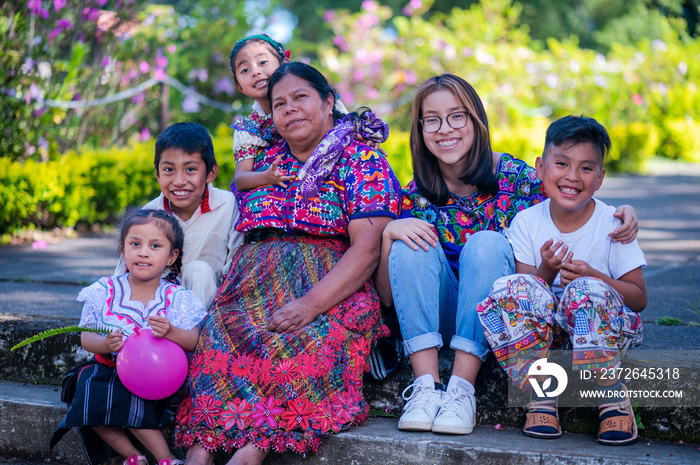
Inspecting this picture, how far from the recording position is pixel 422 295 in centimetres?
253

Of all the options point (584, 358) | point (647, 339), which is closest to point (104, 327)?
point (584, 358)

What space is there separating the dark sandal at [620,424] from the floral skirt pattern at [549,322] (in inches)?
5.3

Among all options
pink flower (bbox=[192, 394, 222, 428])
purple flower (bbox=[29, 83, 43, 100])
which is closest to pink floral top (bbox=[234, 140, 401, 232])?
pink flower (bbox=[192, 394, 222, 428])

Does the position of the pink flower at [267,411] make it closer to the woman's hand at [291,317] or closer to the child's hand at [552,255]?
the woman's hand at [291,317]

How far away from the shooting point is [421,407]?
2.37 meters

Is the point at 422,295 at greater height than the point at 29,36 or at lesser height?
lesser

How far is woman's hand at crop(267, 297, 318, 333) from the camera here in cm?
249

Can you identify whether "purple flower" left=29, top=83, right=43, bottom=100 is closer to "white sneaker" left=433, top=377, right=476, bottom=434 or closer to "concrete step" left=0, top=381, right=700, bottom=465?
"concrete step" left=0, top=381, right=700, bottom=465

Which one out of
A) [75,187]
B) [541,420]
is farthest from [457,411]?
[75,187]

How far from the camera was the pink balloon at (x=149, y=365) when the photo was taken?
2.38 m

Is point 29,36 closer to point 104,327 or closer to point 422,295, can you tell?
point 104,327

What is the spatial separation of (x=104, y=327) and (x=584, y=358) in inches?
65.9

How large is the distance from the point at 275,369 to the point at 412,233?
0.69 metres

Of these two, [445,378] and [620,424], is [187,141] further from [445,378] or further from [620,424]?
[620,424]
